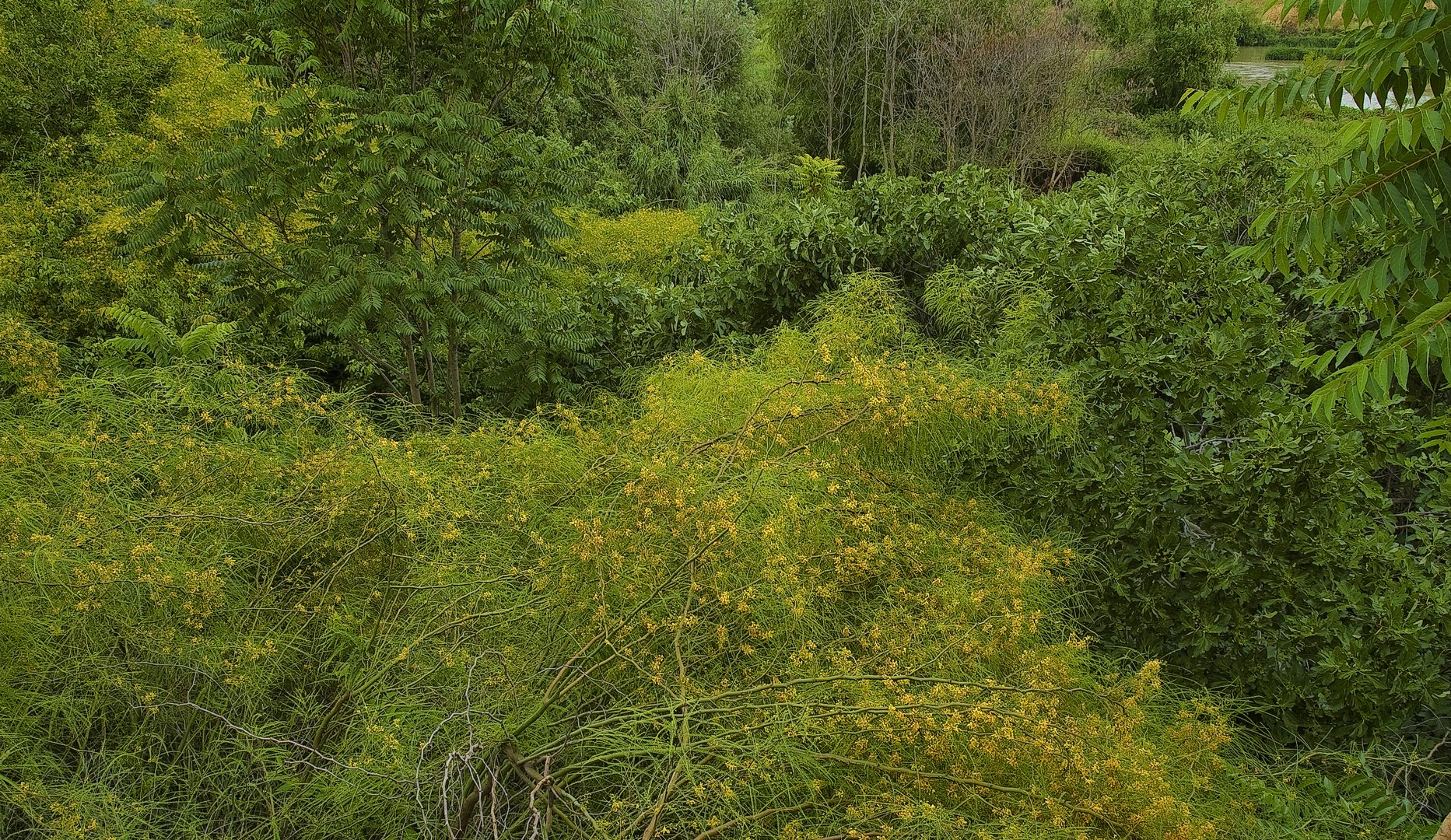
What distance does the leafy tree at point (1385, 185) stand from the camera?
1856mm

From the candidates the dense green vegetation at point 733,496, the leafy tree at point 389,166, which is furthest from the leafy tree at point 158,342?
the leafy tree at point 389,166

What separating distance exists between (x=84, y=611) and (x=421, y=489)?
1.00 m

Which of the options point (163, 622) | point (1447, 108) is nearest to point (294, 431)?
point (163, 622)

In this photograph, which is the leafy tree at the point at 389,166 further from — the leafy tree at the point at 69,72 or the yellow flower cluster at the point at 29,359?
the leafy tree at the point at 69,72

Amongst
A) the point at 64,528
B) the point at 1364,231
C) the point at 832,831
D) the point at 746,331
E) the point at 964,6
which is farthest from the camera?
the point at 964,6

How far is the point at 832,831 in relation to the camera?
2.09m

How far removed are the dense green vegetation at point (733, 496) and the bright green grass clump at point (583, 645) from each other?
2cm

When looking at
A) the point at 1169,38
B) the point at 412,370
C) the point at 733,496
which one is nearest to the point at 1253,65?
the point at 1169,38

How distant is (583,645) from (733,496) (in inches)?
22.1

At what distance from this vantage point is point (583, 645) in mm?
Answer: 2486

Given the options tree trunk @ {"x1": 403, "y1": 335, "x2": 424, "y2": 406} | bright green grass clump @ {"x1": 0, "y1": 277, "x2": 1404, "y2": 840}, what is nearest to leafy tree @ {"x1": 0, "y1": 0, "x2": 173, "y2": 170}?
Result: tree trunk @ {"x1": 403, "y1": 335, "x2": 424, "y2": 406}

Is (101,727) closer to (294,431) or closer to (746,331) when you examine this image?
(294,431)

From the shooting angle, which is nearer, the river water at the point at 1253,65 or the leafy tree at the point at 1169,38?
the leafy tree at the point at 1169,38

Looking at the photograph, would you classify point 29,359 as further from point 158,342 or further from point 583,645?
point 583,645
